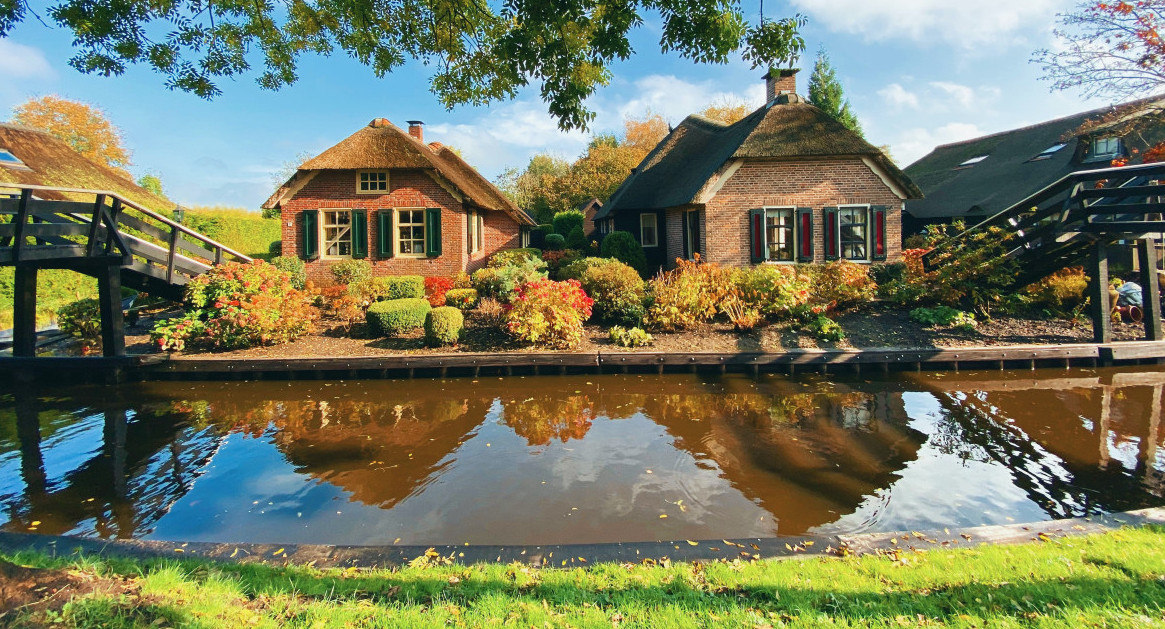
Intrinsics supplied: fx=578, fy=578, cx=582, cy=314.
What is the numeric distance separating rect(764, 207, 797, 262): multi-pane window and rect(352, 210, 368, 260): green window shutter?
1303 centimetres

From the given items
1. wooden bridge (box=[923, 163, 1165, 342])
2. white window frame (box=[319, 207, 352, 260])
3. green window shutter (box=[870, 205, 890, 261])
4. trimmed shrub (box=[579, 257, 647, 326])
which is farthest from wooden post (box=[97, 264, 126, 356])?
green window shutter (box=[870, 205, 890, 261])

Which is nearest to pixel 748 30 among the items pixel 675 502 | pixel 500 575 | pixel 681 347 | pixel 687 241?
pixel 675 502

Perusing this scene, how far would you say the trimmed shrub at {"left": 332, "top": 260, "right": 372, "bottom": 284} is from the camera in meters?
18.0

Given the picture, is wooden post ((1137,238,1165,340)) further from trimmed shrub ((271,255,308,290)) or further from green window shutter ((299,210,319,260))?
green window shutter ((299,210,319,260))

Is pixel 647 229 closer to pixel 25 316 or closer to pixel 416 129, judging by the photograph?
pixel 416 129

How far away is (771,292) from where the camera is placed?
13289mm

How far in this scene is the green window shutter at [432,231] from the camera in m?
19.5

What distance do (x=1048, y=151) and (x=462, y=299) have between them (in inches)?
925

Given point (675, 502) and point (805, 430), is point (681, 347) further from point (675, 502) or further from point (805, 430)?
point (675, 502)

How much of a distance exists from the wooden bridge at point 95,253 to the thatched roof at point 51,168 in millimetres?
10698

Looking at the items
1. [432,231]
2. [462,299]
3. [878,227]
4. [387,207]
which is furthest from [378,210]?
[878,227]

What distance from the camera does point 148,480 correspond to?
254 inches

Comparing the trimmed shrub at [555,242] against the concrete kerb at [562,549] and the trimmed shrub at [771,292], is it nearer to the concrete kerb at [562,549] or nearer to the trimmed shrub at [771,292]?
the trimmed shrub at [771,292]

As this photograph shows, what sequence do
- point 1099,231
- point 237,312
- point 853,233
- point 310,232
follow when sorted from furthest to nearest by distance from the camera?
point 310,232, point 853,233, point 237,312, point 1099,231
